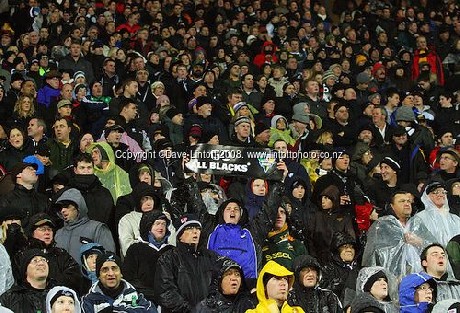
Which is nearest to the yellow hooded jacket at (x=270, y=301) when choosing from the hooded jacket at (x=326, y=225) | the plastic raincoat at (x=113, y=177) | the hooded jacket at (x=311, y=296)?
the hooded jacket at (x=311, y=296)

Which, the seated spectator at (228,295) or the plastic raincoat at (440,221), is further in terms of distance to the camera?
the plastic raincoat at (440,221)

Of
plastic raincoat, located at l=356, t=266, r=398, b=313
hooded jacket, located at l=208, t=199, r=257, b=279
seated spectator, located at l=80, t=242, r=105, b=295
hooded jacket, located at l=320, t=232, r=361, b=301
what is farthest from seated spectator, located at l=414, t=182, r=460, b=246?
seated spectator, located at l=80, t=242, r=105, b=295

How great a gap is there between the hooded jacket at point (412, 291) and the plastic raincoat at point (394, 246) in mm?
932

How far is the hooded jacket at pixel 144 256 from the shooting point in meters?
10.0

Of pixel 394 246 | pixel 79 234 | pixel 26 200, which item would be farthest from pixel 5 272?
pixel 394 246

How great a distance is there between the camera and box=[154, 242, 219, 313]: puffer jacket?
945 cm

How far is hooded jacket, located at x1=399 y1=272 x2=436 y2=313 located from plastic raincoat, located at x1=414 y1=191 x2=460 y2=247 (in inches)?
65.4

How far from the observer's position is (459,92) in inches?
717

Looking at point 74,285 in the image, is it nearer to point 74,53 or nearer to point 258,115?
point 258,115

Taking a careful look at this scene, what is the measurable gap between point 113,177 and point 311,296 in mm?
3533

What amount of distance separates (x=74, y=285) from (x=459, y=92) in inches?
395

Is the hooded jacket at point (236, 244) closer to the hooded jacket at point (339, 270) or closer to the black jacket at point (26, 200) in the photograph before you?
the hooded jacket at point (339, 270)

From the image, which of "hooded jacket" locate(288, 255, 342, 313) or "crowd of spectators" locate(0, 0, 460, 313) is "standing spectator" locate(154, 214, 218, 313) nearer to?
"crowd of spectators" locate(0, 0, 460, 313)

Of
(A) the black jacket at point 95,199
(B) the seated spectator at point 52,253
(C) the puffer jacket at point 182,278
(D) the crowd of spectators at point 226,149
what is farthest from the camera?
(A) the black jacket at point 95,199
